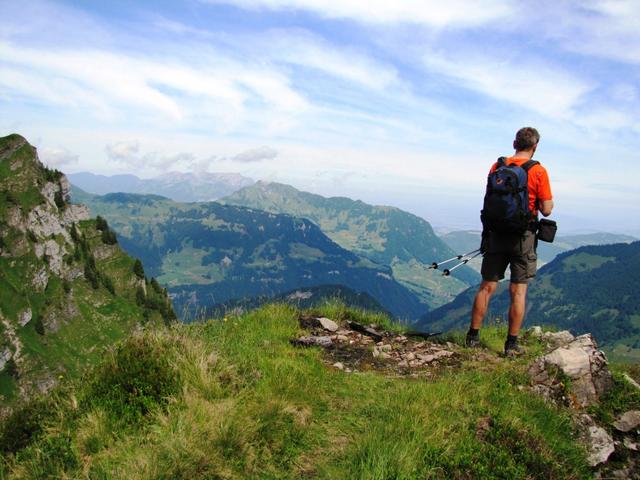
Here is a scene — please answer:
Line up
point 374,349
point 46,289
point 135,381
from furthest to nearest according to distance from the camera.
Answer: point 46,289 → point 374,349 → point 135,381

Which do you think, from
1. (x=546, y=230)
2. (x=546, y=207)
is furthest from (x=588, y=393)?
(x=546, y=207)

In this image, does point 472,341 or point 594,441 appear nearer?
point 594,441

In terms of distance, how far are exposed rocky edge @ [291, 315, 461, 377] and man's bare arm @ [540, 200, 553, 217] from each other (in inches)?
141

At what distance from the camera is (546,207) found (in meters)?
9.05

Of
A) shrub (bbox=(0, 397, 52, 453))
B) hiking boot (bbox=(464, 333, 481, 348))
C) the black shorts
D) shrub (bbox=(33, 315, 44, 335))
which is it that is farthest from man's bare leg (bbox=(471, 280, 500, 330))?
shrub (bbox=(33, 315, 44, 335))

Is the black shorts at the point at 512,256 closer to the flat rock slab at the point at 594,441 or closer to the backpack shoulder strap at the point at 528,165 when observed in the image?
the backpack shoulder strap at the point at 528,165

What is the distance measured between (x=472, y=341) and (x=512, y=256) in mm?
2300

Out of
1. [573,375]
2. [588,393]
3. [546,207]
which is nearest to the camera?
[588,393]

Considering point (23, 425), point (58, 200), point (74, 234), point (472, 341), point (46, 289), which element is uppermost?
point (472, 341)

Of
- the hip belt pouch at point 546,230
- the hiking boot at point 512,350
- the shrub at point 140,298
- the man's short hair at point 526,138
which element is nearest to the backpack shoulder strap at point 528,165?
the man's short hair at point 526,138

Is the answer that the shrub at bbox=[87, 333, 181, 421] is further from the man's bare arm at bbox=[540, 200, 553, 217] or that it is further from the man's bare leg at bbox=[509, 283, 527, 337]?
the man's bare arm at bbox=[540, 200, 553, 217]

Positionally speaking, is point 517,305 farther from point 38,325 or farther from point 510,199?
point 38,325

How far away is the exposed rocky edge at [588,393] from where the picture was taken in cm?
667

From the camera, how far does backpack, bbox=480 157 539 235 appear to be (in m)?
8.85
